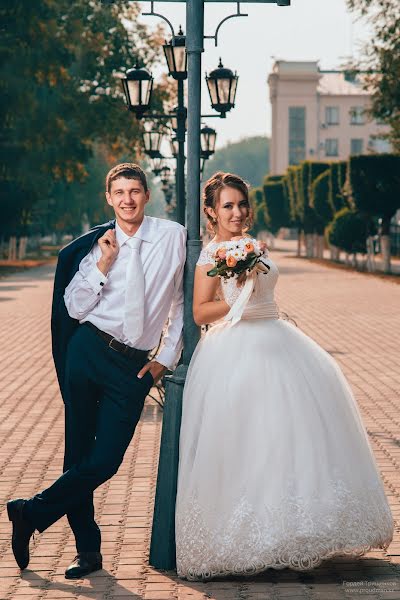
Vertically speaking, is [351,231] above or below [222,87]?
below

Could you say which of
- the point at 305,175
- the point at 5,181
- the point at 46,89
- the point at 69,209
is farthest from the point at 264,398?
the point at 69,209

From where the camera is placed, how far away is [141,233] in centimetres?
559

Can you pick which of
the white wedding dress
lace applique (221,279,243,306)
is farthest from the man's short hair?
lace applique (221,279,243,306)

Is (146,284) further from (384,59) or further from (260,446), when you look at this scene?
(384,59)

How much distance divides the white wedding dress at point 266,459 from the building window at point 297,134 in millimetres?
127840

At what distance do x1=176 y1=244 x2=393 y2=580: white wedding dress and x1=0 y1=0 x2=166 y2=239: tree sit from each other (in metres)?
34.8

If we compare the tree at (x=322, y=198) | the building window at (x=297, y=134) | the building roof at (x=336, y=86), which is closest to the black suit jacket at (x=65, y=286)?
the tree at (x=322, y=198)

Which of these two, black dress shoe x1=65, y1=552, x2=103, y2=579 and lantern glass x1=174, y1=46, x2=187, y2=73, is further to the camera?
lantern glass x1=174, y1=46, x2=187, y2=73

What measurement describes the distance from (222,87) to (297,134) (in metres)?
119

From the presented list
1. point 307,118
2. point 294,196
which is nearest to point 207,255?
point 294,196

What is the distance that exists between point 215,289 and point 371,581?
146 cm

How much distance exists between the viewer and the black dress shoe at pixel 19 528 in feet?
18.7

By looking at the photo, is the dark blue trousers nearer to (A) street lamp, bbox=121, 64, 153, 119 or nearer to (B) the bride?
(B) the bride

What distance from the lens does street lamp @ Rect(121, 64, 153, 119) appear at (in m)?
16.2
